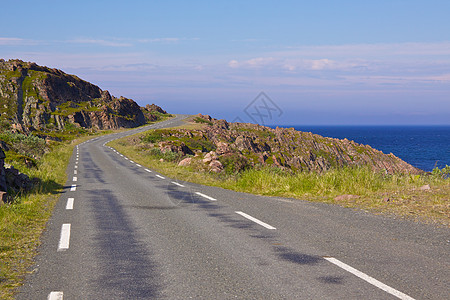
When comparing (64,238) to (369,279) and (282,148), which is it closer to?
(369,279)

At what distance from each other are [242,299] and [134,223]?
15.3 ft

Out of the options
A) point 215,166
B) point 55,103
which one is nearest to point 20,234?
point 215,166

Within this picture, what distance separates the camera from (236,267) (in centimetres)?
530

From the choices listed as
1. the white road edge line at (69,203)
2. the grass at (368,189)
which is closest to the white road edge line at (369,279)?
the grass at (368,189)

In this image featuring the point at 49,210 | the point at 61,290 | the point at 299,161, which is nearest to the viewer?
the point at 61,290

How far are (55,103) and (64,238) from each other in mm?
110767

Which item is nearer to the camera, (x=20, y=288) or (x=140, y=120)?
(x=20, y=288)

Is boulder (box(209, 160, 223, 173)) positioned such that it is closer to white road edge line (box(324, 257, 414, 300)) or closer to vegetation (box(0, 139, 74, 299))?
vegetation (box(0, 139, 74, 299))

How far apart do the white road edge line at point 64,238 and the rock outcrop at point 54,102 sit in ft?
271

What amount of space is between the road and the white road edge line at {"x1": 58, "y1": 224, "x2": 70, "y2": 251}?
0.06ft

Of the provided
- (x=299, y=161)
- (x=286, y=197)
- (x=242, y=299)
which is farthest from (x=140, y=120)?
(x=242, y=299)

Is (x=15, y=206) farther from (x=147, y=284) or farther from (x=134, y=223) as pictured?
(x=147, y=284)

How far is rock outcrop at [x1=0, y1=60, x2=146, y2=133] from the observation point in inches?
3664

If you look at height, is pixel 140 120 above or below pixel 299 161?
above
